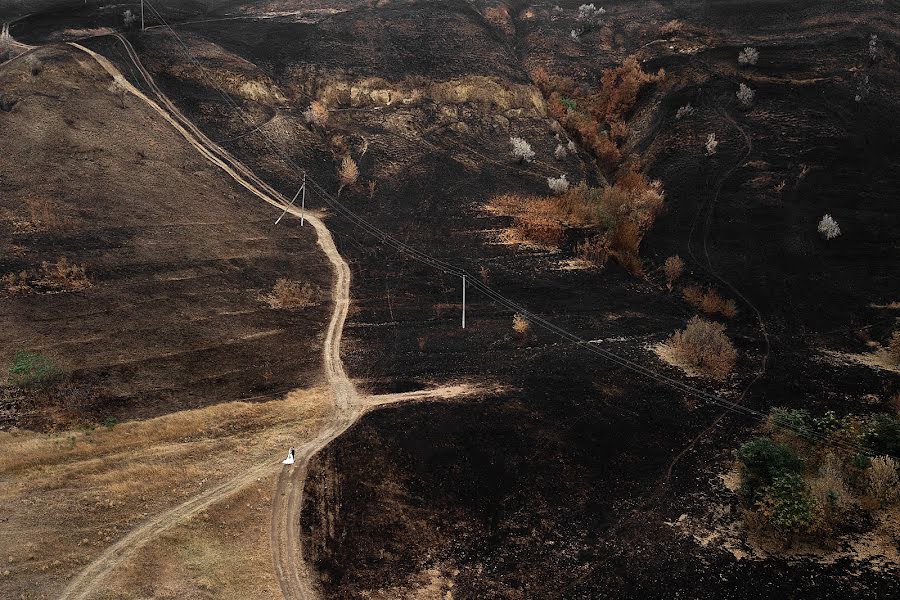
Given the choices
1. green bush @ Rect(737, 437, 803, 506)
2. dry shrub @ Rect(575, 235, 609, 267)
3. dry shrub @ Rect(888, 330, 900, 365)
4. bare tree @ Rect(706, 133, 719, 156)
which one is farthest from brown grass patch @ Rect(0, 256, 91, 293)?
bare tree @ Rect(706, 133, 719, 156)

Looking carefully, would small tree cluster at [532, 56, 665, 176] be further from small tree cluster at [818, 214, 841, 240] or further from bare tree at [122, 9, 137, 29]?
bare tree at [122, 9, 137, 29]

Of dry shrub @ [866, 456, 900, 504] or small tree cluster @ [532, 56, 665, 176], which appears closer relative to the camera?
dry shrub @ [866, 456, 900, 504]

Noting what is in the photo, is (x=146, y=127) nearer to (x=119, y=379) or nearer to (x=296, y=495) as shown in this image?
(x=119, y=379)

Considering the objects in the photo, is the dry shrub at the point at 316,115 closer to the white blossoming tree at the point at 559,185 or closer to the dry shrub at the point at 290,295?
the white blossoming tree at the point at 559,185

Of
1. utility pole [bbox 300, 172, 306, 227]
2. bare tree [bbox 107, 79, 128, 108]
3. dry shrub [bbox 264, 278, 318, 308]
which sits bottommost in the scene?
dry shrub [bbox 264, 278, 318, 308]

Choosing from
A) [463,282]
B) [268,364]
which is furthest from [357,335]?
[463,282]

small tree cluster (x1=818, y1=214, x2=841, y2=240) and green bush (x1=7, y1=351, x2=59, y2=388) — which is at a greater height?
small tree cluster (x1=818, y1=214, x2=841, y2=240)
